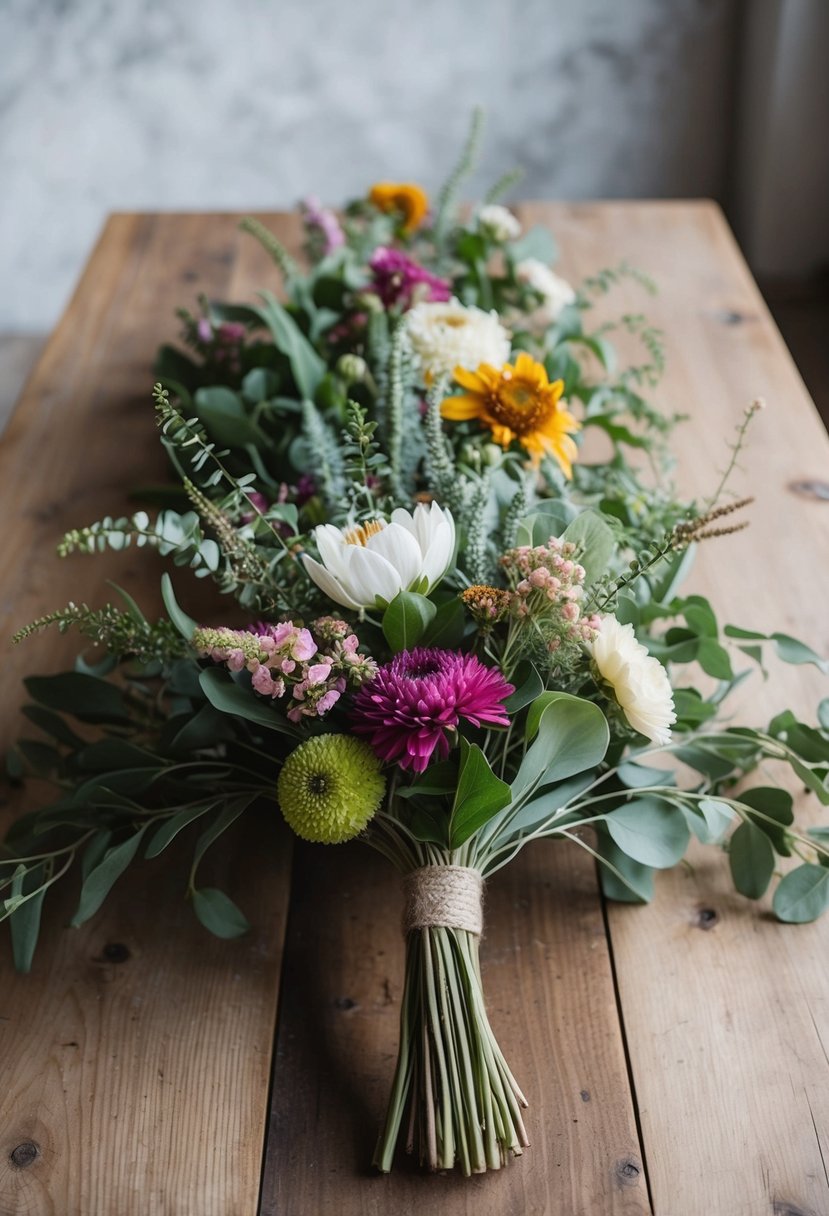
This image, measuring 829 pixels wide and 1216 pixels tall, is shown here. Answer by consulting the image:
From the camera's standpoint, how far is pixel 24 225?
9.18ft

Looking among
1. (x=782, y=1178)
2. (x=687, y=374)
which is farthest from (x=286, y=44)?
(x=782, y=1178)

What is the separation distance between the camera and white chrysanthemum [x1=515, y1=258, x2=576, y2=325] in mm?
1398

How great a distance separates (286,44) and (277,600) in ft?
7.25

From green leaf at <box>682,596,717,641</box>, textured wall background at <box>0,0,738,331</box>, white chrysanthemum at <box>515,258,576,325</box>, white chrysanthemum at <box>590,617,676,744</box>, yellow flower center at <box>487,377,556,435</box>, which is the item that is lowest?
textured wall background at <box>0,0,738,331</box>

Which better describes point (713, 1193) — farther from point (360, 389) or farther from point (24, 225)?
point (24, 225)

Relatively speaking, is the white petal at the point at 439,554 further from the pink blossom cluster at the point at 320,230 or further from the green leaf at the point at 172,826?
the pink blossom cluster at the point at 320,230

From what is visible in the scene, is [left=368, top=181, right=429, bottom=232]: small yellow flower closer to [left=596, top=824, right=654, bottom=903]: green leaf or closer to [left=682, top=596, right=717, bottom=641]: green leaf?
[left=682, top=596, right=717, bottom=641]: green leaf

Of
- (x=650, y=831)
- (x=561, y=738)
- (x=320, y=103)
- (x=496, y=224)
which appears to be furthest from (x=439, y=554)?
(x=320, y=103)

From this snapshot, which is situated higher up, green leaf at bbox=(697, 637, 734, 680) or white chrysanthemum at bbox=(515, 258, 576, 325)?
white chrysanthemum at bbox=(515, 258, 576, 325)

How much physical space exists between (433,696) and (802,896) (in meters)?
0.33

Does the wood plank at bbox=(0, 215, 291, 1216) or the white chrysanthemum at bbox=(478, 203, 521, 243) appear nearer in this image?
the wood plank at bbox=(0, 215, 291, 1216)

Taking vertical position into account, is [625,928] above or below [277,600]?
below

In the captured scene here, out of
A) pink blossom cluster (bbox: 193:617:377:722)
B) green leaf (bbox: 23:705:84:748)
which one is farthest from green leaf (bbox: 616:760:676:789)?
green leaf (bbox: 23:705:84:748)

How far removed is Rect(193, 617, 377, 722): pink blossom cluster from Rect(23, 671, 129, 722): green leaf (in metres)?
0.20
